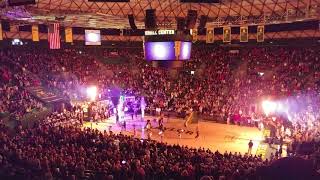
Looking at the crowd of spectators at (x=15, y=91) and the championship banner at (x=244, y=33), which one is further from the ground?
the championship banner at (x=244, y=33)

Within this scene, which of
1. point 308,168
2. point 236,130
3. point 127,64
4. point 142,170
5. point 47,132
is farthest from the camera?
point 127,64

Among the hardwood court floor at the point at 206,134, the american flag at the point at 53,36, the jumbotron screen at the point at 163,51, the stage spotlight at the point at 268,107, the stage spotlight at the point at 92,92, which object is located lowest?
the hardwood court floor at the point at 206,134

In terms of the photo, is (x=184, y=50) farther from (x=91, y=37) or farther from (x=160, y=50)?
(x=91, y=37)

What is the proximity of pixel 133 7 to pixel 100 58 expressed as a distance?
487 inches

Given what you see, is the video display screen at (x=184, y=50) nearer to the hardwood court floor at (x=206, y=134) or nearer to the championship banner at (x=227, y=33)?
the hardwood court floor at (x=206, y=134)

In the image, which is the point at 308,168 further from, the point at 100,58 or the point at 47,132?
the point at 100,58

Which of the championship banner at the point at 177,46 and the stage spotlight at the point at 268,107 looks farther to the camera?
the stage spotlight at the point at 268,107

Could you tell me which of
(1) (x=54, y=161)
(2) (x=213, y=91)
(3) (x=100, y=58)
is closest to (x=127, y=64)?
(3) (x=100, y=58)

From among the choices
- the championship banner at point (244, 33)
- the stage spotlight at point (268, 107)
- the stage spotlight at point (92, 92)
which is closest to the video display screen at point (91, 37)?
the stage spotlight at point (92, 92)

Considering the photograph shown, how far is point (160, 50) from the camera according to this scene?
23.4 metres

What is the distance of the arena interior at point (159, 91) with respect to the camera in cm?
1633

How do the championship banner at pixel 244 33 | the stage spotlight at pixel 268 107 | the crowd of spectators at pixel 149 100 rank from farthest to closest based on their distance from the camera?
the championship banner at pixel 244 33 → the stage spotlight at pixel 268 107 → the crowd of spectators at pixel 149 100

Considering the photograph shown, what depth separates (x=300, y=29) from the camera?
39594mm

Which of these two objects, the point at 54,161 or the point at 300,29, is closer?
the point at 54,161
